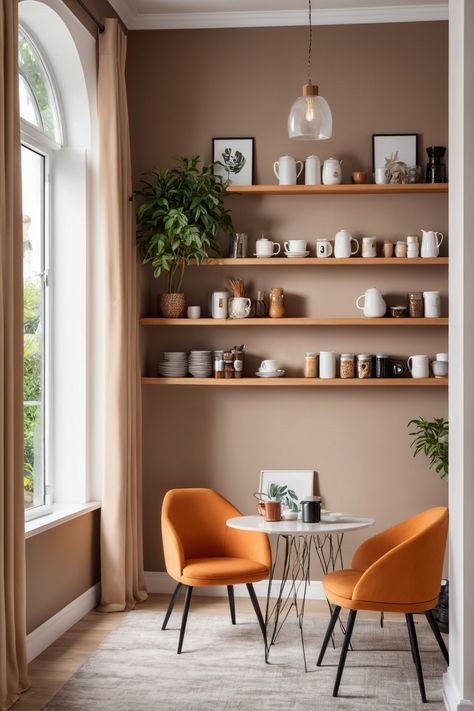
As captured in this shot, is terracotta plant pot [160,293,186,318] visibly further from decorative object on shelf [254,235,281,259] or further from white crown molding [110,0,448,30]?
white crown molding [110,0,448,30]

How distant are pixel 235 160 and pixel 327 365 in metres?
1.30

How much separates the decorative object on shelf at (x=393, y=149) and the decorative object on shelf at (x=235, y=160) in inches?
27.9

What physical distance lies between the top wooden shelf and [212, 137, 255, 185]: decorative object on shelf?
0.14 meters

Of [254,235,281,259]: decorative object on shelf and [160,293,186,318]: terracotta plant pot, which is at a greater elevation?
[254,235,281,259]: decorative object on shelf

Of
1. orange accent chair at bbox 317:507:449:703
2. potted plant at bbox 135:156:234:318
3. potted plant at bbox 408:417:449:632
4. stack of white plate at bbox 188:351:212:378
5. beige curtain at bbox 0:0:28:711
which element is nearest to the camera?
beige curtain at bbox 0:0:28:711

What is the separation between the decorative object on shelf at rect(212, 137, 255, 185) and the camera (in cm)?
493

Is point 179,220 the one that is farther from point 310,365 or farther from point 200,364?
point 310,365

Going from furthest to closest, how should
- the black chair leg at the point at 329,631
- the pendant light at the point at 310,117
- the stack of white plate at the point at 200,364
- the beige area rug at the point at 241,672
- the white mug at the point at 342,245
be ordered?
the stack of white plate at the point at 200,364
the white mug at the point at 342,245
the pendant light at the point at 310,117
the black chair leg at the point at 329,631
the beige area rug at the point at 241,672

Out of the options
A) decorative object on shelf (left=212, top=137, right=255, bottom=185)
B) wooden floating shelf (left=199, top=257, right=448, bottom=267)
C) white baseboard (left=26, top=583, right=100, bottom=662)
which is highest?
decorative object on shelf (left=212, top=137, right=255, bottom=185)

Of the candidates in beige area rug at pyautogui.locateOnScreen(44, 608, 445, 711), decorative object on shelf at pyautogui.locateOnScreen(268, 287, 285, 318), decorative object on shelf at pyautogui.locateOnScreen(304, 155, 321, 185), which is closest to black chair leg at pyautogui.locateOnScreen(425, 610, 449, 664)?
beige area rug at pyautogui.locateOnScreen(44, 608, 445, 711)

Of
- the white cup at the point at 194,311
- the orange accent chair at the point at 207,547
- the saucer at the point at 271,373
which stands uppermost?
the white cup at the point at 194,311

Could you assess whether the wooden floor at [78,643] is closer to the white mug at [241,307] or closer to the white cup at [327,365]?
the white cup at [327,365]

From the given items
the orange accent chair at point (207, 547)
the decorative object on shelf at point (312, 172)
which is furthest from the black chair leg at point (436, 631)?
the decorative object on shelf at point (312, 172)

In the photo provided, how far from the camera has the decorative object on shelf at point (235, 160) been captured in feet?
16.2
